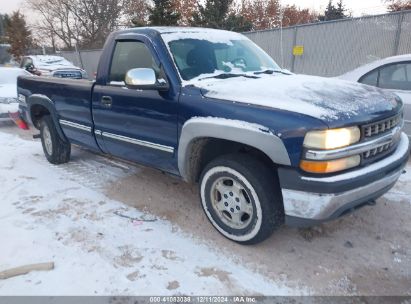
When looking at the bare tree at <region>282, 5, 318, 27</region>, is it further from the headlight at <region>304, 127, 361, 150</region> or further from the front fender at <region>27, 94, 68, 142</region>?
the headlight at <region>304, 127, 361, 150</region>

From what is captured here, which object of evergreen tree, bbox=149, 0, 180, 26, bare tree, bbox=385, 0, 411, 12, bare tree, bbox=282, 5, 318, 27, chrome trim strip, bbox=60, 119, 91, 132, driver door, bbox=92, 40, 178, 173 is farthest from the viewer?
bare tree, bbox=282, 5, 318, 27

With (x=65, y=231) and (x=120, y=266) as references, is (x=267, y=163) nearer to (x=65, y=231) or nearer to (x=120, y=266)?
(x=120, y=266)

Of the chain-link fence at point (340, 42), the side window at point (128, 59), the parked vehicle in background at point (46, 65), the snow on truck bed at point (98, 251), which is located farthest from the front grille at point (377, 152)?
the parked vehicle in background at point (46, 65)

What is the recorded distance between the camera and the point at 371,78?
535 cm

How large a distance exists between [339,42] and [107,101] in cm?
1002

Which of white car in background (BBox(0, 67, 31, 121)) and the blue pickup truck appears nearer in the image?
the blue pickup truck

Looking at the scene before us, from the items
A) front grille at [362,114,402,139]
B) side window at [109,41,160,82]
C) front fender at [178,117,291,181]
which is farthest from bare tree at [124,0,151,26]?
front grille at [362,114,402,139]

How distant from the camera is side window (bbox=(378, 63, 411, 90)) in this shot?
16.8ft

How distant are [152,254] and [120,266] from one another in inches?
11.8

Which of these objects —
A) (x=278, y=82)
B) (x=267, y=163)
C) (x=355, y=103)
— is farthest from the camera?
(x=278, y=82)

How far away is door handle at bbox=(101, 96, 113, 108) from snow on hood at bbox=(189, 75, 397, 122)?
3.73 feet

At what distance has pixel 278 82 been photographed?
11.0 feet

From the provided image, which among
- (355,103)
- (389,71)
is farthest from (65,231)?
(389,71)

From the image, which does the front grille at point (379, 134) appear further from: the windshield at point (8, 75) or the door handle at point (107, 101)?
the windshield at point (8, 75)
